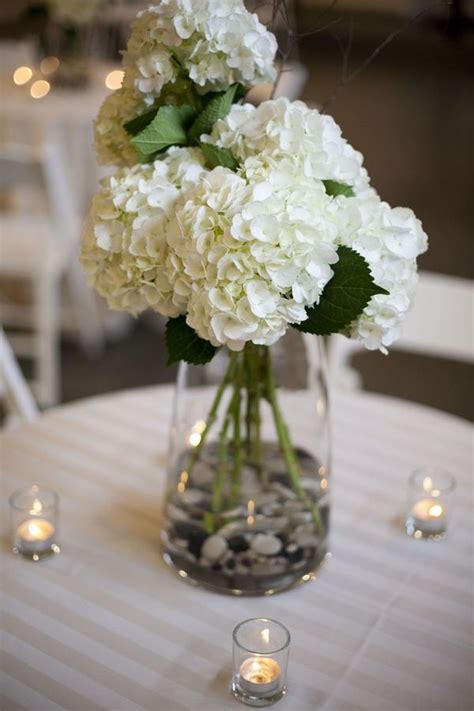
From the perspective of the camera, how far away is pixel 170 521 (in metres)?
1.27

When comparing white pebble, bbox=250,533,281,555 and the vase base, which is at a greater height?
white pebble, bbox=250,533,281,555

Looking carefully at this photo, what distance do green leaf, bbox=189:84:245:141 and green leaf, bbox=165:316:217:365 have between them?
22 cm

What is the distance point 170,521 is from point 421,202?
4265 millimetres

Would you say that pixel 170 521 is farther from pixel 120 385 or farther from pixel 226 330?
pixel 120 385

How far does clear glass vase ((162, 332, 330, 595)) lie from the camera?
4.00 feet

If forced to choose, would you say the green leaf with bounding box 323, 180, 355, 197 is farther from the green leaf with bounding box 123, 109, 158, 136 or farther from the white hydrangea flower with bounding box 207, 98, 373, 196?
the green leaf with bounding box 123, 109, 158, 136

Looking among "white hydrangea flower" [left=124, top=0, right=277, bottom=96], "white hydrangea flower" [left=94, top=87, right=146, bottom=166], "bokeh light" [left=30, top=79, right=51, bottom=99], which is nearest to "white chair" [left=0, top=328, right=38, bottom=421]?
"white hydrangea flower" [left=94, top=87, right=146, bottom=166]

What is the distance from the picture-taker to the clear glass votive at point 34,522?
129 centimetres

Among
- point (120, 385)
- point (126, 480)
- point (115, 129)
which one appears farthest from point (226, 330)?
point (120, 385)

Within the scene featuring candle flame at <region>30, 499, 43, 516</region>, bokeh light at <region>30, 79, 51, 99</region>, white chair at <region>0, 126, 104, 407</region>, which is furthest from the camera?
bokeh light at <region>30, 79, 51, 99</region>

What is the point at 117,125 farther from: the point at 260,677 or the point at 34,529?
the point at 260,677

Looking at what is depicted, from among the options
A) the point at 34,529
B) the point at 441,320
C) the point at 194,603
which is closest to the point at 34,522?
the point at 34,529

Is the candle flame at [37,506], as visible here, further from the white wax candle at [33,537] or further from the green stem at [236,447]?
the green stem at [236,447]

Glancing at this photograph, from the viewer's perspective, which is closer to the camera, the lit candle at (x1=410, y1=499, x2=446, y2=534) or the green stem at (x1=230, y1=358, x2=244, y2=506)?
the green stem at (x1=230, y1=358, x2=244, y2=506)
